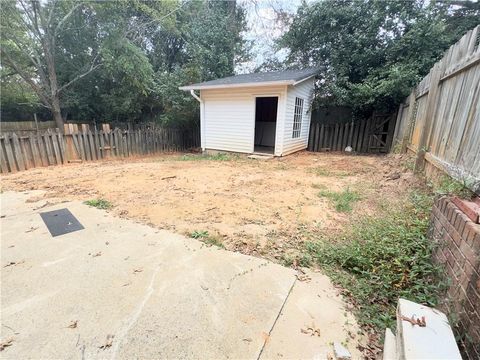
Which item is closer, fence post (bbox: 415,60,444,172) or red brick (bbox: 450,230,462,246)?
red brick (bbox: 450,230,462,246)

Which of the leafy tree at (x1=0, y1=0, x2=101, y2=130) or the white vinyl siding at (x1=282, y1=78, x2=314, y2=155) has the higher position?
the leafy tree at (x1=0, y1=0, x2=101, y2=130)

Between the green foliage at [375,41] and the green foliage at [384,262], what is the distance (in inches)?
277

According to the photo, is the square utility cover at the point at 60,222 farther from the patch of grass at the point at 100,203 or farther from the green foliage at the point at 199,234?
the green foliage at the point at 199,234

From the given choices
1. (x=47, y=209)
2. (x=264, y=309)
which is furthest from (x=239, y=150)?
(x=264, y=309)

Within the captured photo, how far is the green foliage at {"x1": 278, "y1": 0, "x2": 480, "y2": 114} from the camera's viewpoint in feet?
25.4

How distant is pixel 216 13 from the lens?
12375 mm

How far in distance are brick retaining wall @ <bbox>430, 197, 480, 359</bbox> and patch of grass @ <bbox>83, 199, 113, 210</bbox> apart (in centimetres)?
382

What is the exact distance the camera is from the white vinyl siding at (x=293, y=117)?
7581 mm

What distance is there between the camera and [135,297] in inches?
69.3

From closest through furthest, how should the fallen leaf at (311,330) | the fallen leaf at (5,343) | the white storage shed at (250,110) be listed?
the fallen leaf at (5,343) < the fallen leaf at (311,330) < the white storage shed at (250,110)

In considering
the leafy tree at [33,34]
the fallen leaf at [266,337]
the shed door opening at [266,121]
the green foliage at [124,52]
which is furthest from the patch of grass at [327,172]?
the leafy tree at [33,34]

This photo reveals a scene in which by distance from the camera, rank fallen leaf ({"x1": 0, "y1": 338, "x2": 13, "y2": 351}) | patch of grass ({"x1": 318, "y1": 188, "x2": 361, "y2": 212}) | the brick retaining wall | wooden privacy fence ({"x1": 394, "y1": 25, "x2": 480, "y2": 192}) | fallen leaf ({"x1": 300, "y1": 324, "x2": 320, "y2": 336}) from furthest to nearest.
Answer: patch of grass ({"x1": 318, "y1": 188, "x2": 361, "y2": 212}) → wooden privacy fence ({"x1": 394, "y1": 25, "x2": 480, "y2": 192}) → fallen leaf ({"x1": 300, "y1": 324, "x2": 320, "y2": 336}) → fallen leaf ({"x1": 0, "y1": 338, "x2": 13, "y2": 351}) → the brick retaining wall

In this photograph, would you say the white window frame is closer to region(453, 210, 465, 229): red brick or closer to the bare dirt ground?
the bare dirt ground

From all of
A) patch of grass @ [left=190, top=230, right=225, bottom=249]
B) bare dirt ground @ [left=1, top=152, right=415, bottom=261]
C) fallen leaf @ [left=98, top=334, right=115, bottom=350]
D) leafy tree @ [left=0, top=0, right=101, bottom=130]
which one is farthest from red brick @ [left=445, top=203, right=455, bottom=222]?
leafy tree @ [left=0, top=0, right=101, bottom=130]
